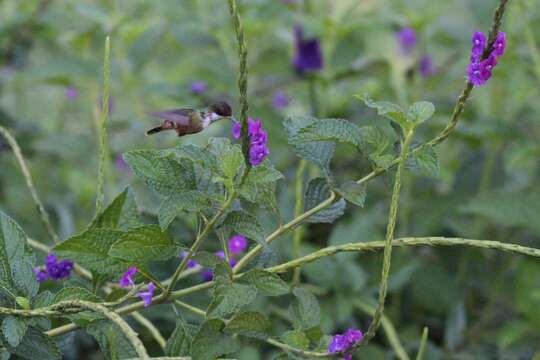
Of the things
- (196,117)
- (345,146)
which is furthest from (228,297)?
(345,146)

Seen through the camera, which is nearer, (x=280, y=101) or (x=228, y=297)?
(x=228, y=297)

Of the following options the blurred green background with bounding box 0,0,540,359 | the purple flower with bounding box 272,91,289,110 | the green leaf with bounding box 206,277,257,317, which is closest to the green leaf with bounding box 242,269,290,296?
the green leaf with bounding box 206,277,257,317

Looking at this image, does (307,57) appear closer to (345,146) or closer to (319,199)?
(345,146)

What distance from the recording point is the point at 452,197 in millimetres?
1435

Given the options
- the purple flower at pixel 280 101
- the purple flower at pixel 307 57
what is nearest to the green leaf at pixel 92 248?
the purple flower at pixel 307 57

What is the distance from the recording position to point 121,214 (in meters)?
0.69

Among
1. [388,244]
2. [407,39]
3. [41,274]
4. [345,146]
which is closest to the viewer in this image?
[388,244]

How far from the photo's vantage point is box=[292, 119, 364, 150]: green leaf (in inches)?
22.0

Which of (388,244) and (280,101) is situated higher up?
(388,244)

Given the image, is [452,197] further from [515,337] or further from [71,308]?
[71,308]

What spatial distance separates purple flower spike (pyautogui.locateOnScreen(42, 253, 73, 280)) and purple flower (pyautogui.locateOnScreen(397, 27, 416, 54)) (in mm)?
A: 1015

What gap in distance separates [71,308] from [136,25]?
102 centimetres

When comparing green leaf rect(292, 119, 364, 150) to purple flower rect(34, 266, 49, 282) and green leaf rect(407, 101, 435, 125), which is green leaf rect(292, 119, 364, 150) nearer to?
green leaf rect(407, 101, 435, 125)

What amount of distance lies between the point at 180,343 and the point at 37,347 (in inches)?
4.2
